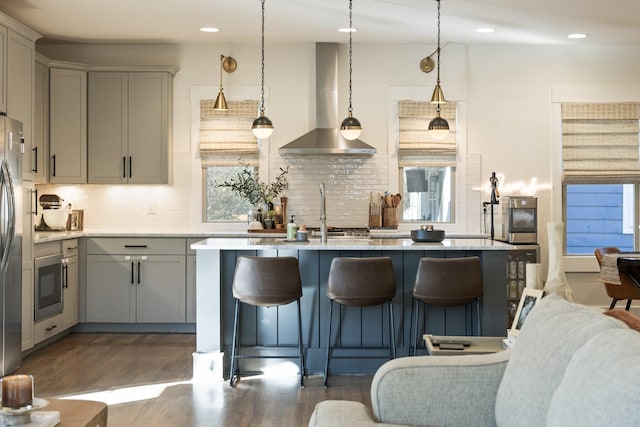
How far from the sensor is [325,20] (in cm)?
651

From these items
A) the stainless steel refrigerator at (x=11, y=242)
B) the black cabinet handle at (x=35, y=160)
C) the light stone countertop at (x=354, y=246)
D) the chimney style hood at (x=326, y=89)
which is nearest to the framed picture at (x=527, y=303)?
the light stone countertop at (x=354, y=246)

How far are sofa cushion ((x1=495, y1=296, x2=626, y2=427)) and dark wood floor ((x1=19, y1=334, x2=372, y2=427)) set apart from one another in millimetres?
2087

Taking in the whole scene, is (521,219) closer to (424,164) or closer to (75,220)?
(424,164)

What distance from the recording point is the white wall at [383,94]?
759cm

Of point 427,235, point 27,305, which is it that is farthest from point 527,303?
point 27,305

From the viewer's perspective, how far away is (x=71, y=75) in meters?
7.21

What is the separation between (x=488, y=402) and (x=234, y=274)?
2924 millimetres

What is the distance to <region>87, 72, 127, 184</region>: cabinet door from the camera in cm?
729

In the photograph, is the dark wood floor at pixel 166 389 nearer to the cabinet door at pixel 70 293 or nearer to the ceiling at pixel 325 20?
the cabinet door at pixel 70 293

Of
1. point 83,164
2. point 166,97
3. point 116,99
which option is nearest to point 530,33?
point 166,97

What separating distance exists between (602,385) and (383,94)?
6.21m

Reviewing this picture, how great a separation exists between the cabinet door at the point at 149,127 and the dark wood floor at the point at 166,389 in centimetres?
186

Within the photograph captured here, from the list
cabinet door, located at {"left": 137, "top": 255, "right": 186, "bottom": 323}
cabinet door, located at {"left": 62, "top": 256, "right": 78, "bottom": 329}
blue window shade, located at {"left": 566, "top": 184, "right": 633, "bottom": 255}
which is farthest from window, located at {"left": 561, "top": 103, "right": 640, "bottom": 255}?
cabinet door, located at {"left": 62, "top": 256, "right": 78, "bottom": 329}

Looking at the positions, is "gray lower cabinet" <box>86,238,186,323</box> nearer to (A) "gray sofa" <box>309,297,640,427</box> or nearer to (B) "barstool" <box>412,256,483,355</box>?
(B) "barstool" <box>412,256,483,355</box>
